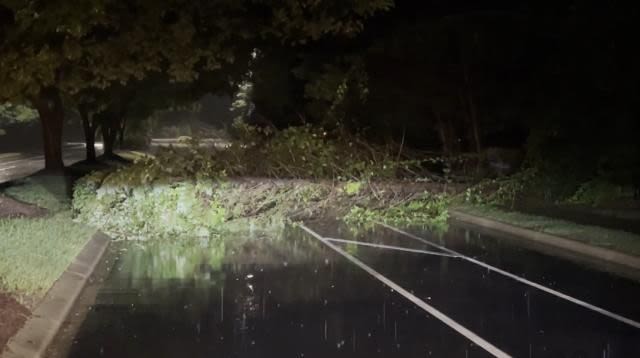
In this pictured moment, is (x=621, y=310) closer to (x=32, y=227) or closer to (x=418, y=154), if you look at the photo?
(x=32, y=227)

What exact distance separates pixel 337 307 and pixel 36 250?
4.73 metres

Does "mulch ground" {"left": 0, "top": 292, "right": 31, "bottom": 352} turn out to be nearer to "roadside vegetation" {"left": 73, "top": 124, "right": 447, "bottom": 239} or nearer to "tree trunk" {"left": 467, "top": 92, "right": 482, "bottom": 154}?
"roadside vegetation" {"left": 73, "top": 124, "right": 447, "bottom": 239}

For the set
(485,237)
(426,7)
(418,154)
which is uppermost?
(426,7)

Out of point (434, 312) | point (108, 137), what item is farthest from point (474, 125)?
point (108, 137)

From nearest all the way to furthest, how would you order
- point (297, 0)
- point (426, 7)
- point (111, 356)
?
point (111, 356) → point (297, 0) → point (426, 7)

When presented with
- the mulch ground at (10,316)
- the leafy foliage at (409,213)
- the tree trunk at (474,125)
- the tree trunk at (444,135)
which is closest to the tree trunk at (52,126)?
the leafy foliage at (409,213)

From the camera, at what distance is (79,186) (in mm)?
18125

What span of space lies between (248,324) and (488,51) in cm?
1535

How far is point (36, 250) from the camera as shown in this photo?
1080 centimetres

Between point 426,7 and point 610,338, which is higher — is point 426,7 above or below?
above

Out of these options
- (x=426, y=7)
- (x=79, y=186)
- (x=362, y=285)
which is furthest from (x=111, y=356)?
(x=426, y=7)

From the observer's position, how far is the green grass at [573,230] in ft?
41.1

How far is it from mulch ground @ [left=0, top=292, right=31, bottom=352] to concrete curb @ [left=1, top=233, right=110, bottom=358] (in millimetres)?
51

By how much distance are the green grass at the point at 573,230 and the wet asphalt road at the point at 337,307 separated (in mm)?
1057
